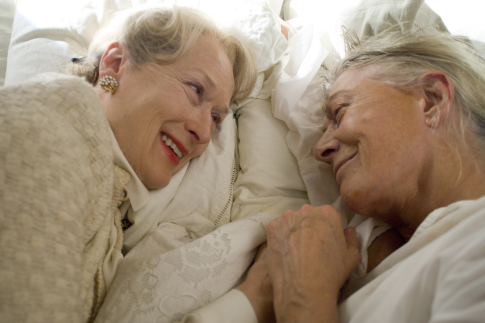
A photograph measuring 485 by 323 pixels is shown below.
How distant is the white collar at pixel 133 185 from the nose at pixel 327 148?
2.06ft

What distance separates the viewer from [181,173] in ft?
3.93

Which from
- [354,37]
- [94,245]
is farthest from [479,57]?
[94,245]

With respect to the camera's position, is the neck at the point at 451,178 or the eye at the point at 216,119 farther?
the eye at the point at 216,119

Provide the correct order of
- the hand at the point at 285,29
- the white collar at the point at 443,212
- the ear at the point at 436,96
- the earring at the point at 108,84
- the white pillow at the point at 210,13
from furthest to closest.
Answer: the hand at the point at 285,29 → the white pillow at the point at 210,13 → the earring at the point at 108,84 → the ear at the point at 436,96 → the white collar at the point at 443,212

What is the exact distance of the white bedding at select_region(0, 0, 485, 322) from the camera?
85 cm

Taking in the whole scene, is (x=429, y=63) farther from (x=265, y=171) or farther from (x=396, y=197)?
(x=265, y=171)

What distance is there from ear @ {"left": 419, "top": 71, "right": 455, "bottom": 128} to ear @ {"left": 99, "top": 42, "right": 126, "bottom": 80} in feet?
3.26

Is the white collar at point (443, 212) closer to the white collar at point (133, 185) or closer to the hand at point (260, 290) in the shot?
the hand at point (260, 290)

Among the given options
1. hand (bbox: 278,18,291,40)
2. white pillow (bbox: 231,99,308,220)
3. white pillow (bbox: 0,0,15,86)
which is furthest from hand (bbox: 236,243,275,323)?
white pillow (bbox: 0,0,15,86)

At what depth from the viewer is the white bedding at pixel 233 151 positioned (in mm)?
845

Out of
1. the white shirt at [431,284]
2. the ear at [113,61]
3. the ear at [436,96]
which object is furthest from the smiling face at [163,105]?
the ear at [436,96]

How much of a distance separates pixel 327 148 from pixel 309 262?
1.46 ft

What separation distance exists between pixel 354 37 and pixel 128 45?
0.96 m

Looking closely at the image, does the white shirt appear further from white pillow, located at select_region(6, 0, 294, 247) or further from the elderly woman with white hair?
white pillow, located at select_region(6, 0, 294, 247)
